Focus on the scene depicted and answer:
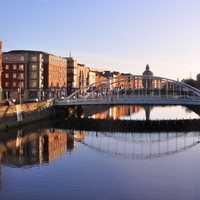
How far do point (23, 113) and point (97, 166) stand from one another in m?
24.2

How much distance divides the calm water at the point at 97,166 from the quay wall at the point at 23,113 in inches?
82.6

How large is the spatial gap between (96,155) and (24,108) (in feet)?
68.3

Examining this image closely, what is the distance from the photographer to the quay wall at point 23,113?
43.9 meters

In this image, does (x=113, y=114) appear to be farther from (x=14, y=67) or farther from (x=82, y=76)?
(x=82, y=76)

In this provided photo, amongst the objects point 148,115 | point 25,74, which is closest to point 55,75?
point 25,74

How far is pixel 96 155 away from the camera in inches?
1225

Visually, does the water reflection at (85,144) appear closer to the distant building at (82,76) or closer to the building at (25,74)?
the building at (25,74)

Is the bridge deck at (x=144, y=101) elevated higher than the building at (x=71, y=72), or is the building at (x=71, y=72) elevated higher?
the building at (x=71, y=72)

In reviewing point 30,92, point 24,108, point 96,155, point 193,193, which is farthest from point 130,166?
point 30,92

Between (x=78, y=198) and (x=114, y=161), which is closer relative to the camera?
(x=78, y=198)

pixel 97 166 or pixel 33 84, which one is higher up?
pixel 33 84

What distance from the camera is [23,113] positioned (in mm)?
49688

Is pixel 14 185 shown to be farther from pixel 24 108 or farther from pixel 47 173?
pixel 24 108

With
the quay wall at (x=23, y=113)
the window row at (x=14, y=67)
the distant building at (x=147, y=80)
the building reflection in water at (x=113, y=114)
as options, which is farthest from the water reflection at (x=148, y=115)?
the window row at (x=14, y=67)
